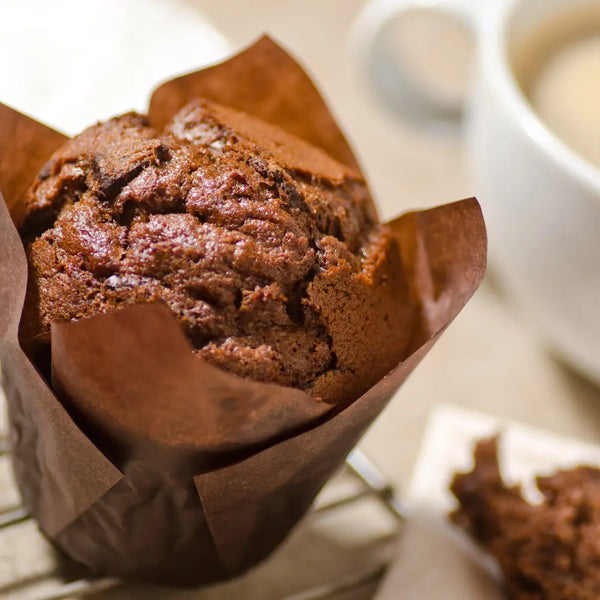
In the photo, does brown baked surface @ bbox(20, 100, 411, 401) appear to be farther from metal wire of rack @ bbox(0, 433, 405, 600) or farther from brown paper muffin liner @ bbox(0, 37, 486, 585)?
metal wire of rack @ bbox(0, 433, 405, 600)

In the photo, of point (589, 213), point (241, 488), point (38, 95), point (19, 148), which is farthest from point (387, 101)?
point (241, 488)

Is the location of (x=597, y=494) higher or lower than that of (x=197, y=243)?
lower

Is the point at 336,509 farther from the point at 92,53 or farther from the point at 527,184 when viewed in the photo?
the point at 92,53

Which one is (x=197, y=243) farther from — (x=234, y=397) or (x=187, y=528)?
(x=187, y=528)

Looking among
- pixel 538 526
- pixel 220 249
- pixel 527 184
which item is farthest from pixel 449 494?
pixel 220 249

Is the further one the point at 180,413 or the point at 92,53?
the point at 92,53

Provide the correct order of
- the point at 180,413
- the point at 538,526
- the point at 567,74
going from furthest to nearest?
the point at 567,74, the point at 538,526, the point at 180,413

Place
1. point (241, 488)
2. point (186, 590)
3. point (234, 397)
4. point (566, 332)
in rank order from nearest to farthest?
point (234, 397), point (241, 488), point (186, 590), point (566, 332)
